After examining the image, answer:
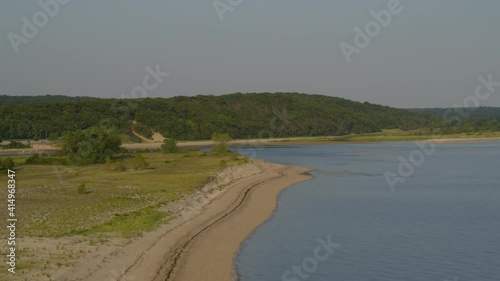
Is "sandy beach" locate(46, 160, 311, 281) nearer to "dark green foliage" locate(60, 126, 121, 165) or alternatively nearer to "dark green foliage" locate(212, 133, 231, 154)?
"dark green foliage" locate(60, 126, 121, 165)

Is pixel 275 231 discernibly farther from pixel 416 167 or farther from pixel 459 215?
pixel 416 167

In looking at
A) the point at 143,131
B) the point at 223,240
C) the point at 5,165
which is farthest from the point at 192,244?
the point at 143,131

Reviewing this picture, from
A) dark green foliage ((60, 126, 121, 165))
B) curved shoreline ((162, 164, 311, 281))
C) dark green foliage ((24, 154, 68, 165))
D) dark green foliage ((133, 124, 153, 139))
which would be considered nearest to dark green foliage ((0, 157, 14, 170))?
dark green foliage ((24, 154, 68, 165))

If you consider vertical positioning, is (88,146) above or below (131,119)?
below

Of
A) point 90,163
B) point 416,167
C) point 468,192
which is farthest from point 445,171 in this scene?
point 90,163

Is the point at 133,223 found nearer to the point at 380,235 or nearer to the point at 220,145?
the point at 380,235
